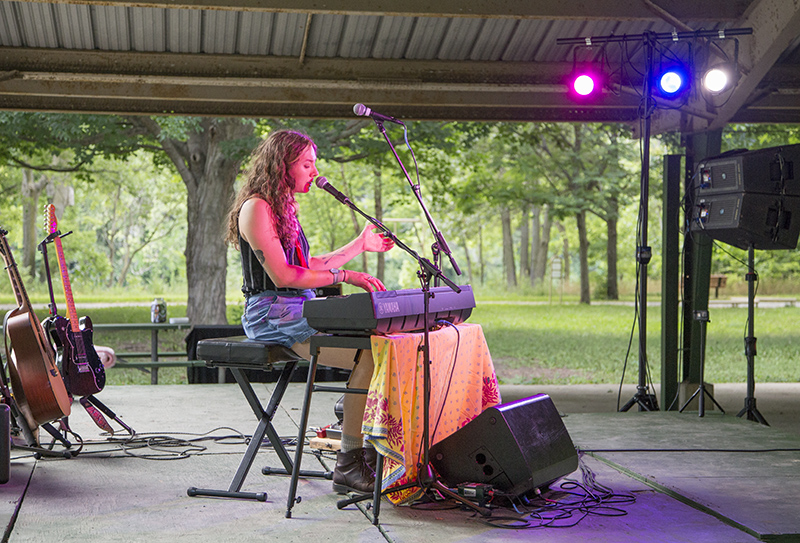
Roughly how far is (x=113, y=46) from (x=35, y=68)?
0.52m

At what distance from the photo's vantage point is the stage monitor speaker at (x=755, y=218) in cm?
539

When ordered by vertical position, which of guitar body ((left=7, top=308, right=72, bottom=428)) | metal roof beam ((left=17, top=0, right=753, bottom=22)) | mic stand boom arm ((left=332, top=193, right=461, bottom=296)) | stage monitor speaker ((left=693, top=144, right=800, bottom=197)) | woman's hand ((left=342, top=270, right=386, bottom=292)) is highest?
metal roof beam ((left=17, top=0, right=753, bottom=22))

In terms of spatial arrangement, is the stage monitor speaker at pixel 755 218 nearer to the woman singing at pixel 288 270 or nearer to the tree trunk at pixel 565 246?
the woman singing at pixel 288 270

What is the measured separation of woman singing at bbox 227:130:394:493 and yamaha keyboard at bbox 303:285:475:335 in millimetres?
206

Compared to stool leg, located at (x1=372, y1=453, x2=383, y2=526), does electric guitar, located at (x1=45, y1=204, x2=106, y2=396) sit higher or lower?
higher

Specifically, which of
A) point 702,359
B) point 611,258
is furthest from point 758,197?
point 611,258

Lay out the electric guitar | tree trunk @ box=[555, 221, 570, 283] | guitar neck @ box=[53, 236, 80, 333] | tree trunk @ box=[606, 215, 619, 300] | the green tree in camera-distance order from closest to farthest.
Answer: the electric guitar → guitar neck @ box=[53, 236, 80, 333] → the green tree → tree trunk @ box=[606, 215, 619, 300] → tree trunk @ box=[555, 221, 570, 283]

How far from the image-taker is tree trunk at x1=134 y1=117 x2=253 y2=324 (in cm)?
1152

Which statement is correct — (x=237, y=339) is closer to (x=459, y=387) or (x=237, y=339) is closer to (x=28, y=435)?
(x=459, y=387)

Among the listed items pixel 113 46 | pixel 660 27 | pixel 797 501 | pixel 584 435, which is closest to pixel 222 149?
pixel 113 46

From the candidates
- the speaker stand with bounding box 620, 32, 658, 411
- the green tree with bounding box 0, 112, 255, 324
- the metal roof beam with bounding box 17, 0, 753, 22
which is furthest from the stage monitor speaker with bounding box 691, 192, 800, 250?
the green tree with bounding box 0, 112, 255, 324

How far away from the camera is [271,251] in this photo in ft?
11.5

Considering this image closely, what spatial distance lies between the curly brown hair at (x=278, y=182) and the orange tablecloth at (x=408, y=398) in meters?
0.77

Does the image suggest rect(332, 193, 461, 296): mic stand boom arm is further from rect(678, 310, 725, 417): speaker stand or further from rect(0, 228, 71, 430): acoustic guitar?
rect(678, 310, 725, 417): speaker stand
